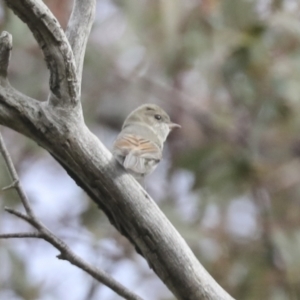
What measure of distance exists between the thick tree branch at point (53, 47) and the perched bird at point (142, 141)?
247 millimetres

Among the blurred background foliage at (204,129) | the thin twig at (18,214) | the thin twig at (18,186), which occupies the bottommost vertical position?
→ the thin twig at (18,214)

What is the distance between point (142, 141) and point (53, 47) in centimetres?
111

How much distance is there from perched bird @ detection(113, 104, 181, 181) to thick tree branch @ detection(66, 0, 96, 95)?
11.0 inches

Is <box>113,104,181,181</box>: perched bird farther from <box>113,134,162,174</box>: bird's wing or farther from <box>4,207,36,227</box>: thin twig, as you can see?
<box>4,207,36,227</box>: thin twig

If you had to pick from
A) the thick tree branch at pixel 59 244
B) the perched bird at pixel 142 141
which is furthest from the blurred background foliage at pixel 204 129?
the thick tree branch at pixel 59 244

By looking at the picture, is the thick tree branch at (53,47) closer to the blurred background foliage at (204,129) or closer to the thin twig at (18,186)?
the thin twig at (18,186)

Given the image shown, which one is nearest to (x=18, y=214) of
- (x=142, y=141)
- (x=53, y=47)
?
(x=53, y=47)

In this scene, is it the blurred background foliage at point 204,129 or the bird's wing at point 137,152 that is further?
the blurred background foliage at point 204,129

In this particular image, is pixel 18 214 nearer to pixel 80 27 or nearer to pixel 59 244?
pixel 59 244

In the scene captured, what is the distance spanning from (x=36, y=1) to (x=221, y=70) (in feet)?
10.4

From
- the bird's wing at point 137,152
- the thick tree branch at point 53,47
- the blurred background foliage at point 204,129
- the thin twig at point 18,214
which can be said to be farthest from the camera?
the blurred background foliage at point 204,129

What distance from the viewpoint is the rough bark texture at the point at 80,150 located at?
5.32ft

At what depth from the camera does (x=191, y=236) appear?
423 cm

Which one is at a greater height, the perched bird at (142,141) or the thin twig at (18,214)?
the perched bird at (142,141)
